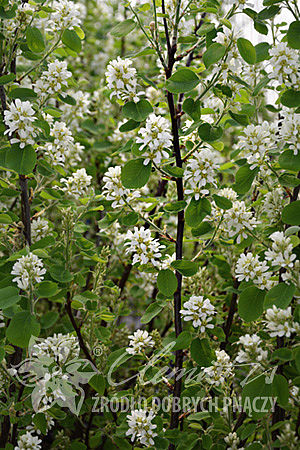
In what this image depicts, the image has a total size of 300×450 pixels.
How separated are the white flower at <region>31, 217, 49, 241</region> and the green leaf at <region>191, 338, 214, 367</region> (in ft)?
2.02

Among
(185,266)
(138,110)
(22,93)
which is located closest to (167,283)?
(185,266)

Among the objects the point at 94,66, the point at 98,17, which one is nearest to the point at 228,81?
the point at 94,66

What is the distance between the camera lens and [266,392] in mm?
1008

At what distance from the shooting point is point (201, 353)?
3.53 ft

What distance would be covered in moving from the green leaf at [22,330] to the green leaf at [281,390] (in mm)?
544

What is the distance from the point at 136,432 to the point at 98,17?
2.73 meters

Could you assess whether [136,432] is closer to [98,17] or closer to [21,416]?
[21,416]

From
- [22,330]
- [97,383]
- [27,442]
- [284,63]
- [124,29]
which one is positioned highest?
[124,29]

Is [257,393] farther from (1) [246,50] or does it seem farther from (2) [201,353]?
(1) [246,50]

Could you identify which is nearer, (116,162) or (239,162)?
(239,162)

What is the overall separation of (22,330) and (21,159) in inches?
16.4

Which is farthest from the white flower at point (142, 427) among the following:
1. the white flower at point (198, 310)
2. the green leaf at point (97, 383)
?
the white flower at point (198, 310)

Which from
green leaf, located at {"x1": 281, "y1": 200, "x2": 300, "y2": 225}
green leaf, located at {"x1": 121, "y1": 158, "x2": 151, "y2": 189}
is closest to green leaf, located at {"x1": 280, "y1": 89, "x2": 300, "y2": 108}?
green leaf, located at {"x1": 281, "y1": 200, "x2": 300, "y2": 225}

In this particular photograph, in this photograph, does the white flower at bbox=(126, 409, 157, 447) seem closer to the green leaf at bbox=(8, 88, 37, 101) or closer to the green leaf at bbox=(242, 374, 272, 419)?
the green leaf at bbox=(242, 374, 272, 419)
